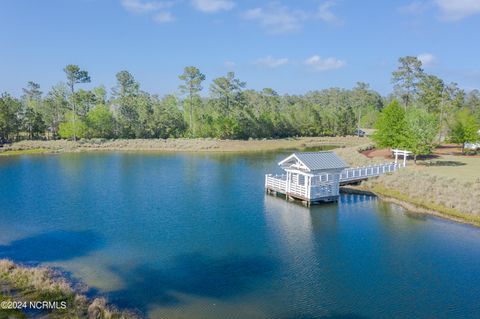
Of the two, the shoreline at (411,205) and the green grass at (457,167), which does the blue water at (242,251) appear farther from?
the green grass at (457,167)

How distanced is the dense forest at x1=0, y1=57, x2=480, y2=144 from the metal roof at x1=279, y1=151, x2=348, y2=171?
42.5 meters

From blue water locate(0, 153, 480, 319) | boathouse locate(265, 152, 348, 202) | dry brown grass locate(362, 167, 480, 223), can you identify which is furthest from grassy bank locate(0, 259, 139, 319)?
dry brown grass locate(362, 167, 480, 223)

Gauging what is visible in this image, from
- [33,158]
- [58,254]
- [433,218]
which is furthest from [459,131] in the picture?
[33,158]

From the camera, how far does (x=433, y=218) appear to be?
94.3ft

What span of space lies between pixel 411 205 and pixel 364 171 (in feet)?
28.7

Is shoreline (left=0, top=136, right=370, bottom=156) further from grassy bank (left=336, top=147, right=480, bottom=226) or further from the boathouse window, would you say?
the boathouse window

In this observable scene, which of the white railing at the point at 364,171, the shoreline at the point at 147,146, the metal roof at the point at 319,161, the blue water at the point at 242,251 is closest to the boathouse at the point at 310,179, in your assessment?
the metal roof at the point at 319,161

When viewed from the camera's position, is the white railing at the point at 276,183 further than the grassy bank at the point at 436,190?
Yes

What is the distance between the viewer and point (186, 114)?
98000 mm

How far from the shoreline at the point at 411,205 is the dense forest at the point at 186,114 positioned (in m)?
39.4

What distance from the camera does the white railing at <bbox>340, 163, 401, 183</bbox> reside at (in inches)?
1523

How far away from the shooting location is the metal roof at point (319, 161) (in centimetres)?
3316

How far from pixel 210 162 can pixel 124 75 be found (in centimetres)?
5078

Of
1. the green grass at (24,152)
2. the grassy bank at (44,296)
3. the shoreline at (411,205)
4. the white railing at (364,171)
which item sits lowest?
the grassy bank at (44,296)
